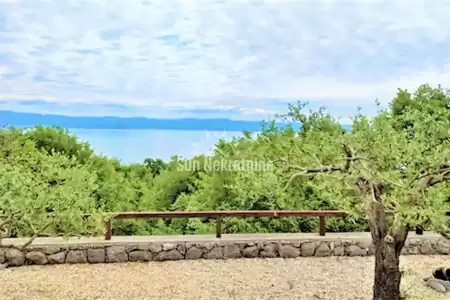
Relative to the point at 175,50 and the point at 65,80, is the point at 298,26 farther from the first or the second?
the point at 65,80

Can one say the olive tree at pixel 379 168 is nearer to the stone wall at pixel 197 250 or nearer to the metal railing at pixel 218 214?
the metal railing at pixel 218 214

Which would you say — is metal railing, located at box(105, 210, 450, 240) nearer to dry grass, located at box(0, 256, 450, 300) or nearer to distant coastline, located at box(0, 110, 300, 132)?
dry grass, located at box(0, 256, 450, 300)

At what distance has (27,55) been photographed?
24.7 ft

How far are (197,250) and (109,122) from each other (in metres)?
2.95

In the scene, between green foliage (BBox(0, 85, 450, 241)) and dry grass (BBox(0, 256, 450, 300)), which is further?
dry grass (BBox(0, 256, 450, 300))

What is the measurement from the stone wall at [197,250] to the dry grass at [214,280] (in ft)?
0.50

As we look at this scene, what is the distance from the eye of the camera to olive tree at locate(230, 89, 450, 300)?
11.6 ft

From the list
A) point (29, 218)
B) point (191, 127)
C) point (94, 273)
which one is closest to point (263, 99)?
point (191, 127)

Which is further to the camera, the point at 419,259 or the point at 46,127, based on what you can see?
the point at 46,127

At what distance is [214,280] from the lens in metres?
5.68

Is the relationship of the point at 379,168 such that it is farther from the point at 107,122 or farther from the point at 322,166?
the point at 107,122

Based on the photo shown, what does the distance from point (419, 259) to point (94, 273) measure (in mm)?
4053

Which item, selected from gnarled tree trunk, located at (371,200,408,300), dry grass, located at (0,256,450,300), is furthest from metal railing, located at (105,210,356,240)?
gnarled tree trunk, located at (371,200,408,300)

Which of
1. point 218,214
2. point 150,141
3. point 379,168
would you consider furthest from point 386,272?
point 150,141
